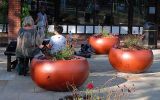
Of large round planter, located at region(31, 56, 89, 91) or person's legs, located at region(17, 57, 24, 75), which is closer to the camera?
large round planter, located at region(31, 56, 89, 91)

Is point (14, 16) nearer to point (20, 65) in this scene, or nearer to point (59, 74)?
point (20, 65)

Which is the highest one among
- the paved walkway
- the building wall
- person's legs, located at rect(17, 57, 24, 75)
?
the building wall

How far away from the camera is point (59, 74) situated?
9758 mm

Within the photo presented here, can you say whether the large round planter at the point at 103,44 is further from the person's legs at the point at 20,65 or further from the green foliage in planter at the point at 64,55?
the green foliage in planter at the point at 64,55

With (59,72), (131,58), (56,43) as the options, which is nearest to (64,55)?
(59,72)

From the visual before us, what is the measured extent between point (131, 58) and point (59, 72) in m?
3.24

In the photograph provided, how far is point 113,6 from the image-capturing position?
70.6 ft

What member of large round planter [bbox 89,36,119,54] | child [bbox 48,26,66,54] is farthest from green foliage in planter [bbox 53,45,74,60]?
large round planter [bbox 89,36,119,54]

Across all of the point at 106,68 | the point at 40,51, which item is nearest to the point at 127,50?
the point at 106,68

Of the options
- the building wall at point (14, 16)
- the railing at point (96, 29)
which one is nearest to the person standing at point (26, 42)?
the building wall at point (14, 16)

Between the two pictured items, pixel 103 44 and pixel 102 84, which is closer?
pixel 102 84

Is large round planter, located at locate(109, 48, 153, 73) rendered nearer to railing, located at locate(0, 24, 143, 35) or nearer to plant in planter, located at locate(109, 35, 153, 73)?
plant in planter, located at locate(109, 35, 153, 73)

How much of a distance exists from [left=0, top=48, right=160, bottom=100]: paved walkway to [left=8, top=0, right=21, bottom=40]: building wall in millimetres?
5459

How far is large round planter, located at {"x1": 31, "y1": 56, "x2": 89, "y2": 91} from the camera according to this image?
9789mm
